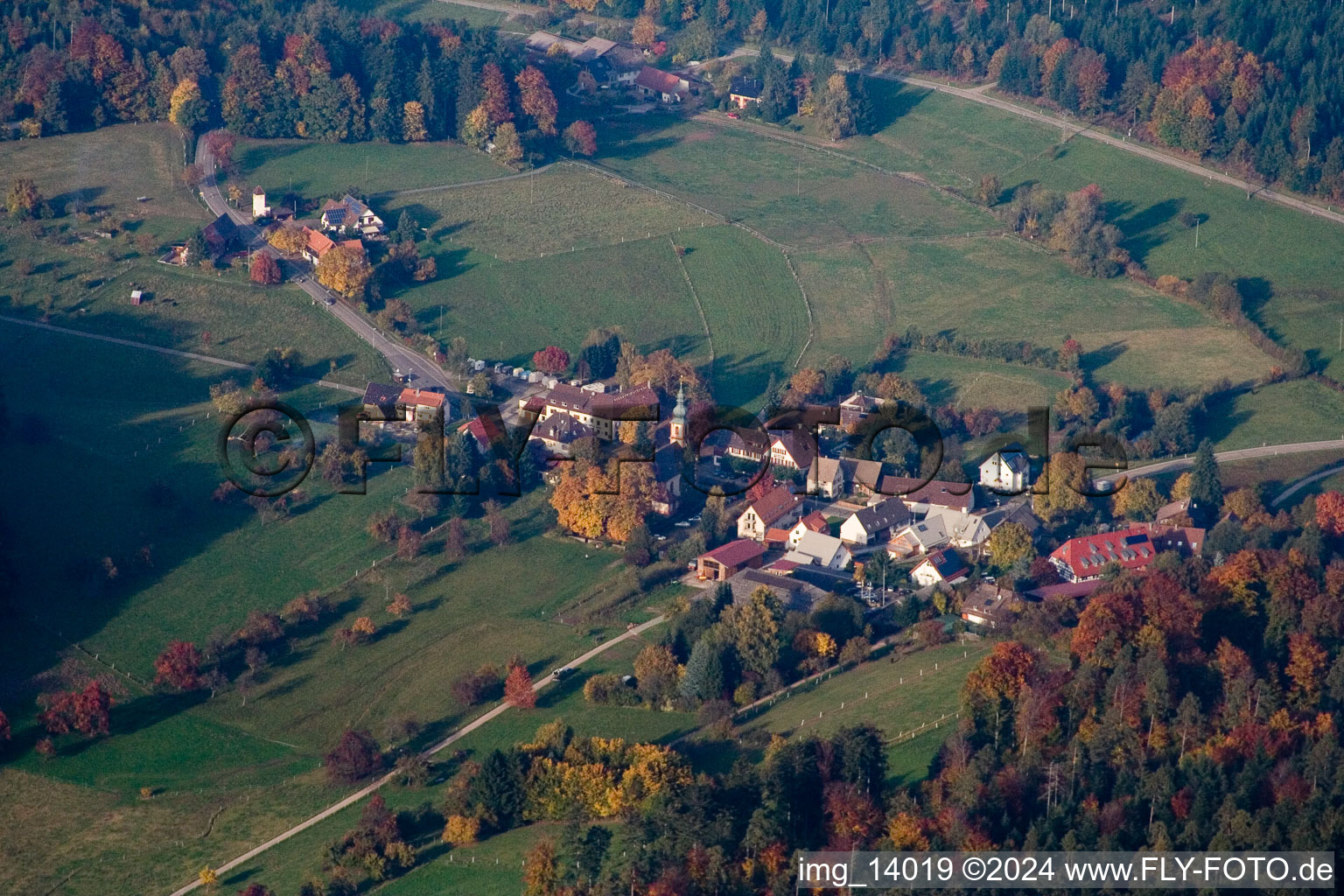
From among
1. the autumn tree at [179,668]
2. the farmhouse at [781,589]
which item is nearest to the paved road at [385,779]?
the farmhouse at [781,589]

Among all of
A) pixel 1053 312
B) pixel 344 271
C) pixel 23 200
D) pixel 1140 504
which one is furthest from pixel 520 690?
pixel 23 200

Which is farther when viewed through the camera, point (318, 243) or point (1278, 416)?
point (318, 243)

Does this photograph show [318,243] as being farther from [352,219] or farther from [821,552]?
[821,552]

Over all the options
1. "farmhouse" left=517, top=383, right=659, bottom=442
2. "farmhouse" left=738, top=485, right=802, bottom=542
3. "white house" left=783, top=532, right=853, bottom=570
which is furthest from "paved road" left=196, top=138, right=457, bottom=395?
"white house" left=783, top=532, right=853, bottom=570

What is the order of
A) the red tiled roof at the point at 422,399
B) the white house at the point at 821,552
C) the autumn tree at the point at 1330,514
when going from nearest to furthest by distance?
the white house at the point at 821,552 → the autumn tree at the point at 1330,514 → the red tiled roof at the point at 422,399

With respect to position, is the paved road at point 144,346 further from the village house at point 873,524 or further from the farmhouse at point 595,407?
the village house at point 873,524

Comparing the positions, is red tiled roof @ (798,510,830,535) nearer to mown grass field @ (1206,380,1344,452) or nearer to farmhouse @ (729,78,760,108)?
mown grass field @ (1206,380,1344,452)
